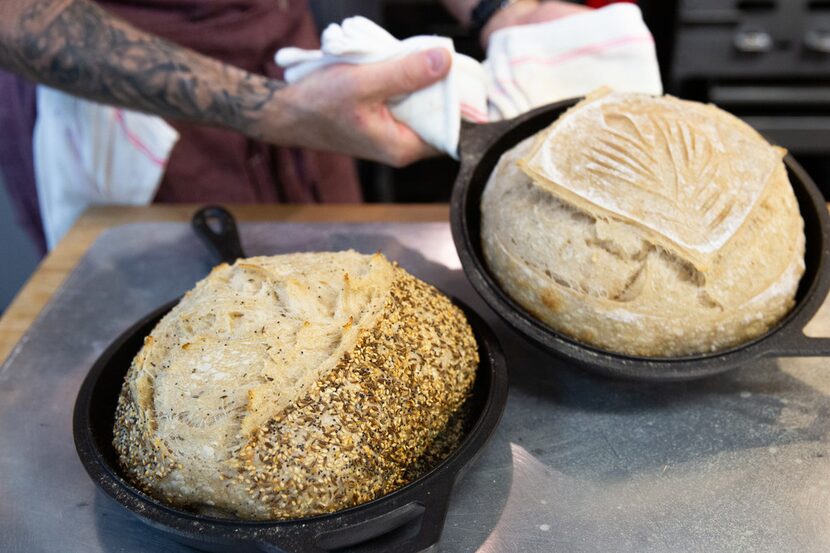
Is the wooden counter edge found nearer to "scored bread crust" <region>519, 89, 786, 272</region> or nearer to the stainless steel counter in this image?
the stainless steel counter

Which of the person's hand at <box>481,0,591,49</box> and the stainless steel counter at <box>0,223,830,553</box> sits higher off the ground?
the person's hand at <box>481,0,591,49</box>

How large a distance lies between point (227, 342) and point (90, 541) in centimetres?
30

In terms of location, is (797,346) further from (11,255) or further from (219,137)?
(11,255)

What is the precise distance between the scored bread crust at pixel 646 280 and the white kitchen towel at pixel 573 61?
1.21ft

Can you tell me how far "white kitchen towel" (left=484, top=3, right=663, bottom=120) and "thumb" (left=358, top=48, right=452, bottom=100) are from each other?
0.15 m

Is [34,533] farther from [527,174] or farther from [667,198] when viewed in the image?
[667,198]

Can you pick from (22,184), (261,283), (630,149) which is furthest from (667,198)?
(22,184)

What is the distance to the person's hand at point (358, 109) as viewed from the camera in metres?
1.21

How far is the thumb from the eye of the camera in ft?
3.92

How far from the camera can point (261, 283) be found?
0.96m

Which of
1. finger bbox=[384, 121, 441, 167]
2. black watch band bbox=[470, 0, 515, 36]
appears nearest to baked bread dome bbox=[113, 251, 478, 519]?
finger bbox=[384, 121, 441, 167]

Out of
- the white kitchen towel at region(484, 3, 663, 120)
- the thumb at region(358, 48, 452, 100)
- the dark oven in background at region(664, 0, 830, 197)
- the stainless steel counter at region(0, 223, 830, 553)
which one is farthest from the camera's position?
the dark oven in background at region(664, 0, 830, 197)

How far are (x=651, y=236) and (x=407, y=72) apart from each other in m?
0.50

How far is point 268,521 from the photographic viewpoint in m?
0.75
